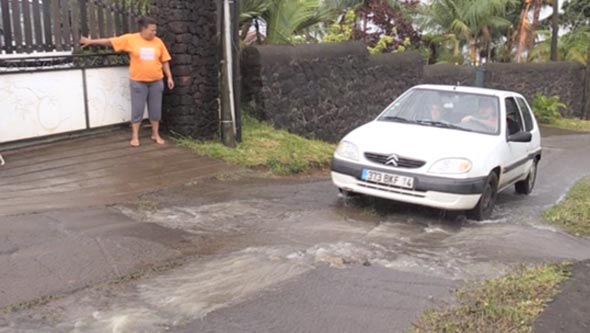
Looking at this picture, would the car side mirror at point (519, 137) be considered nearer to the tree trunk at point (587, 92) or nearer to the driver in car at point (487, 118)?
the driver in car at point (487, 118)

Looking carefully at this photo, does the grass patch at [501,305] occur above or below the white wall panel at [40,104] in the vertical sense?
below

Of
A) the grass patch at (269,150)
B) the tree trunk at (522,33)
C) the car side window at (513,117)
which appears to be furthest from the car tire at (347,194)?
the tree trunk at (522,33)

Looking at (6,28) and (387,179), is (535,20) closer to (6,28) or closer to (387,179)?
(387,179)

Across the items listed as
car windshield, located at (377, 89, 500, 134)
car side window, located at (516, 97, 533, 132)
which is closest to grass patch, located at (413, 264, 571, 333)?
car windshield, located at (377, 89, 500, 134)

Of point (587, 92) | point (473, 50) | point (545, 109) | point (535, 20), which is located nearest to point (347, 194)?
point (545, 109)

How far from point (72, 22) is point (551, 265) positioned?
7019 millimetres

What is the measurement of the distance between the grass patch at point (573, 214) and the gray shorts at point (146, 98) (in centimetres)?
562

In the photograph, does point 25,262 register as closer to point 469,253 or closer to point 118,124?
point 469,253

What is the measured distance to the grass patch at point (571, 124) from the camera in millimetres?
21438

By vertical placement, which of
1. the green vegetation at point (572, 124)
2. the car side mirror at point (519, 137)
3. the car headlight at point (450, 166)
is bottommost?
the green vegetation at point (572, 124)

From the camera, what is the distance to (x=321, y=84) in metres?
12.8

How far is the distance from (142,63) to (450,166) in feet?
15.6

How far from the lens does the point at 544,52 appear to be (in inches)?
981

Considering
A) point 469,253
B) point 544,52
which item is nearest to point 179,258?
point 469,253
